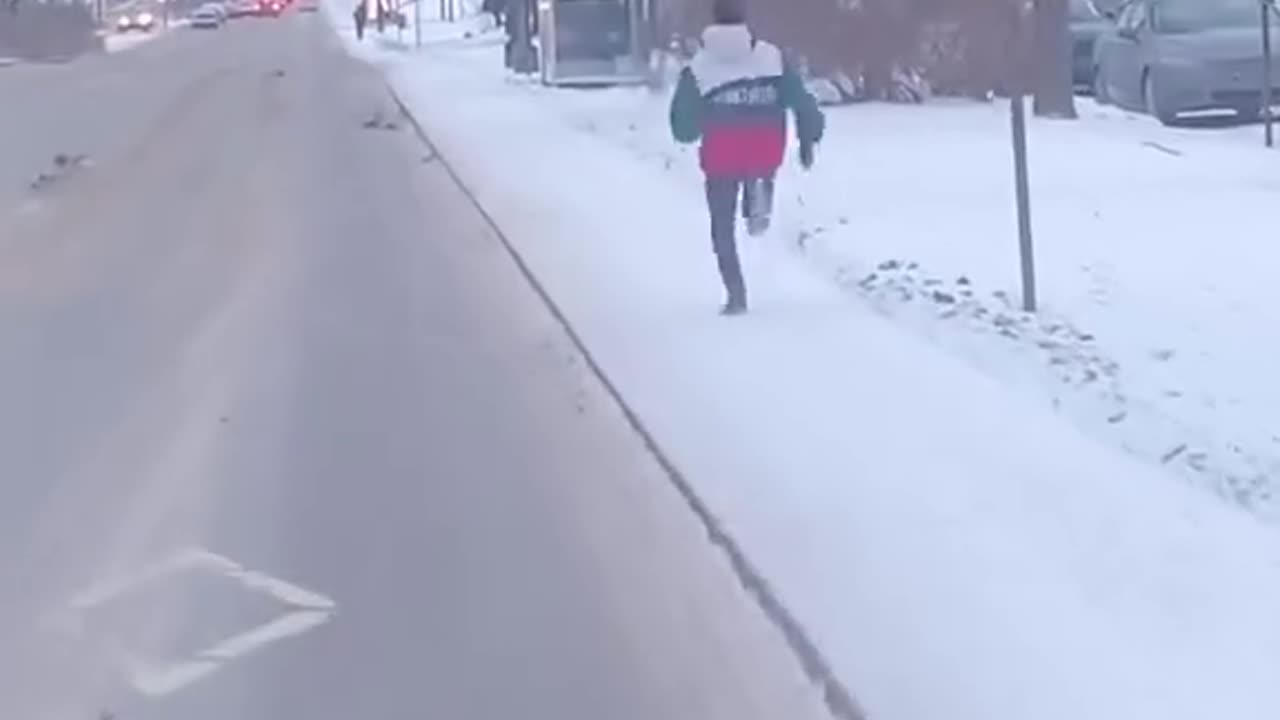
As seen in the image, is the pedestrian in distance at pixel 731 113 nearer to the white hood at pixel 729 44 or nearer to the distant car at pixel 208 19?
the white hood at pixel 729 44

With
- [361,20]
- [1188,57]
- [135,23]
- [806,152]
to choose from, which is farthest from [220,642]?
[135,23]

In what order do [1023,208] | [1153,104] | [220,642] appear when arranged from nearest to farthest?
[220,642]
[1023,208]
[1153,104]

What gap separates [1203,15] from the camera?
2991 centimetres

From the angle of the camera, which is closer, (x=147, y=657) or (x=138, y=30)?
(x=147, y=657)

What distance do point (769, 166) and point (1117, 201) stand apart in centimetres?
581

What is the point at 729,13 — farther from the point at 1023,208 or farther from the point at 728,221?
the point at 1023,208

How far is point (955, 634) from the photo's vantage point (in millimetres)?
8320

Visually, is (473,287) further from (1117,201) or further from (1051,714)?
(1051,714)

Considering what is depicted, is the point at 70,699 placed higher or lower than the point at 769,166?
lower

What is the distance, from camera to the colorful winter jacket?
50.9 feet

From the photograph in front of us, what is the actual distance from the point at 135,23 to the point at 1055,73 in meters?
92.5

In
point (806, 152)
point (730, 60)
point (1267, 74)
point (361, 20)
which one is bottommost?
point (806, 152)

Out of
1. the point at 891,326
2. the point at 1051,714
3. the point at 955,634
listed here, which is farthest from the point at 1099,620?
the point at 891,326

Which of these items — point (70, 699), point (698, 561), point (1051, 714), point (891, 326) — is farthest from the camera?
point (891, 326)
